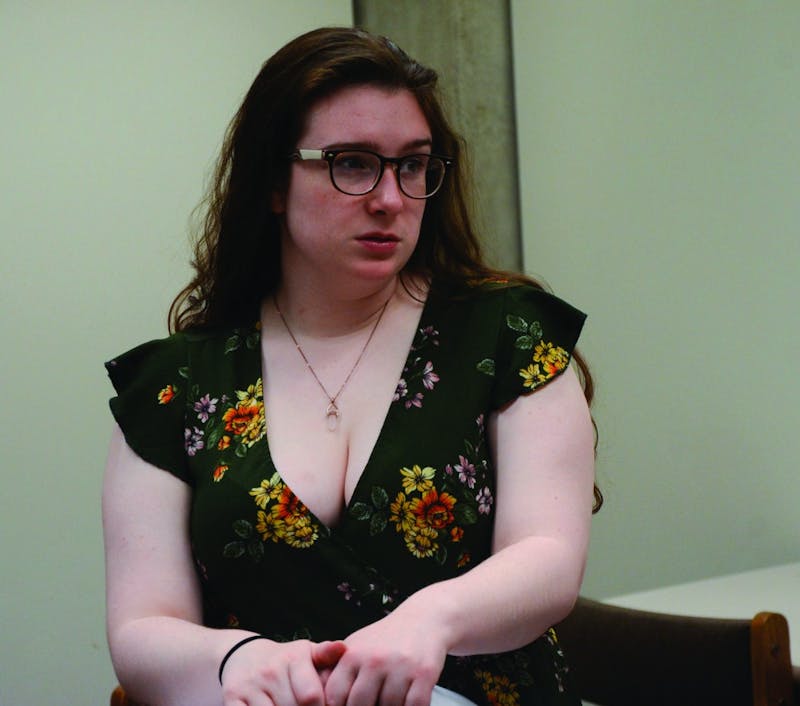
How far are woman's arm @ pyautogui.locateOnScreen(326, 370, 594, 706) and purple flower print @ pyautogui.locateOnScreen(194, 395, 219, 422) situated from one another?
376mm

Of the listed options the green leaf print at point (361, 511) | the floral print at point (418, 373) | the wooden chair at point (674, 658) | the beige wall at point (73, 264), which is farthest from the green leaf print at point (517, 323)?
the beige wall at point (73, 264)

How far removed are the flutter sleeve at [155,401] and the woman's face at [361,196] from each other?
0.25 m

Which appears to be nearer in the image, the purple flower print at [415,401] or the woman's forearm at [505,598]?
the woman's forearm at [505,598]

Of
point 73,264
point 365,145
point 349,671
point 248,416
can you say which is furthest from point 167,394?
point 73,264

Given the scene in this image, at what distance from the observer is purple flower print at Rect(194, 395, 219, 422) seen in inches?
62.6

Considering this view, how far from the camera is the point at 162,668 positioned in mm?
1377

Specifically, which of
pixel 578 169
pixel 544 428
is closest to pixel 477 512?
pixel 544 428

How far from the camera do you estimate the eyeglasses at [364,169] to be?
1.53 m

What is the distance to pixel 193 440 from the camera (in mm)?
1570

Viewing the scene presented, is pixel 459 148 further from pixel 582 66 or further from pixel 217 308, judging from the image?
pixel 582 66

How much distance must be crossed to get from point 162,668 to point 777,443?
6.03 ft

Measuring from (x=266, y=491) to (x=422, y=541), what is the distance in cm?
20

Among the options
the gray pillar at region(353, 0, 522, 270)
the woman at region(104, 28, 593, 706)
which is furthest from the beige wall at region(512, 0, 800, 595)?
the woman at region(104, 28, 593, 706)

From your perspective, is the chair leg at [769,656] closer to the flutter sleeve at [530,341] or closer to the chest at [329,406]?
the flutter sleeve at [530,341]
